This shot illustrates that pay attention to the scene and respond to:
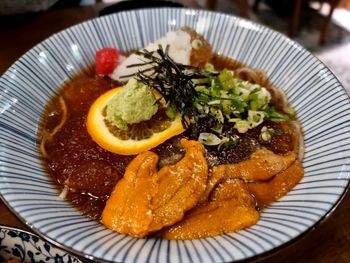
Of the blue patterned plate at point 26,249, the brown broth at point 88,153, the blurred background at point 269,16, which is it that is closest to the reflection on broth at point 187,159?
the brown broth at point 88,153

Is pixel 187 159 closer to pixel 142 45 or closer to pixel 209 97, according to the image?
pixel 209 97

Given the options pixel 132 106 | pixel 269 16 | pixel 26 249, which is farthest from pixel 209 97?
pixel 269 16

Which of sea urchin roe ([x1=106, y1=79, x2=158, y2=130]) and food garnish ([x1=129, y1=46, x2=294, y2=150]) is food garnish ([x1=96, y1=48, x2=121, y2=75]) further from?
sea urchin roe ([x1=106, y1=79, x2=158, y2=130])

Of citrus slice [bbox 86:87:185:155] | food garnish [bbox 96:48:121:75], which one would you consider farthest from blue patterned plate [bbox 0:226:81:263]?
food garnish [bbox 96:48:121:75]

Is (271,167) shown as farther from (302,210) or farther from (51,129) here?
(51,129)

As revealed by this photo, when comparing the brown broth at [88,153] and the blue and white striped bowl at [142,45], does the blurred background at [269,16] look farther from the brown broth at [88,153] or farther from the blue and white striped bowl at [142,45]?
the brown broth at [88,153]

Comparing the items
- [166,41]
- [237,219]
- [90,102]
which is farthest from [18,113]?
[237,219]
